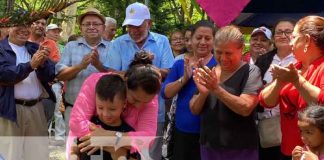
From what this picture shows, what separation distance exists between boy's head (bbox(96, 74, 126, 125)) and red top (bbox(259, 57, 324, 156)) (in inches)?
35.8

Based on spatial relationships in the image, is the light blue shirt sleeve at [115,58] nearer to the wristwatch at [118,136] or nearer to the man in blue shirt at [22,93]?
the man in blue shirt at [22,93]

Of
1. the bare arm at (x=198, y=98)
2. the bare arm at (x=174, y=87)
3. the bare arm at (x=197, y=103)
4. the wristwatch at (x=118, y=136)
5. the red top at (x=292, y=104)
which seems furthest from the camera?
the bare arm at (x=174, y=87)

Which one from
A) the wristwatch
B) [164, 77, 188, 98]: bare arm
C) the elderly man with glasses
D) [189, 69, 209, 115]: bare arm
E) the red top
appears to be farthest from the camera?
the elderly man with glasses

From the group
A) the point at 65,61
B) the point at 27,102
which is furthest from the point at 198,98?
the point at 27,102

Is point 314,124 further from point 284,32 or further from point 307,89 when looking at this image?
point 284,32

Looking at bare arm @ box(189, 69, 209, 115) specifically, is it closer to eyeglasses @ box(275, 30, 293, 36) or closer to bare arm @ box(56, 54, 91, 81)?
eyeglasses @ box(275, 30, 293, 36)

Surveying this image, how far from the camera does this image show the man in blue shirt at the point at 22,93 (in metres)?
4.06

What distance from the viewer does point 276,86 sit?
292 cm

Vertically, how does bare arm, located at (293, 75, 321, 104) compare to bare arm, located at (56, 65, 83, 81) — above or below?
above

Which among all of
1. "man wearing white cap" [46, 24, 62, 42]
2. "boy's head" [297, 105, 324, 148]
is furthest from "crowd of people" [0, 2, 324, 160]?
"man wearing white cap" [46, 24, 62, 42]

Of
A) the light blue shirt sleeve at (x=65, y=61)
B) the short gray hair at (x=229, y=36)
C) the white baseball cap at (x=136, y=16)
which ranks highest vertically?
the white baseball cap at (x=136, y=16)

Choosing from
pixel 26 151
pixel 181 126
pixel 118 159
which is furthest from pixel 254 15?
pixel 118 159

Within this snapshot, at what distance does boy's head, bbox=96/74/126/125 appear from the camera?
2.60 meters

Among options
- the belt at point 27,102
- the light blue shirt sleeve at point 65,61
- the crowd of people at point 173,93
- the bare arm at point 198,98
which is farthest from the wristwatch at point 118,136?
the belt at point 27,102
